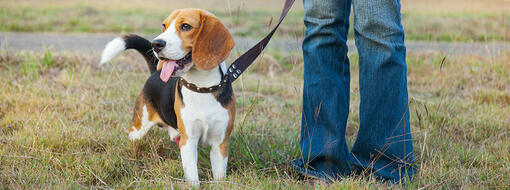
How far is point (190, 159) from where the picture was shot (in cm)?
248

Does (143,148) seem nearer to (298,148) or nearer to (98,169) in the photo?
(98,169)

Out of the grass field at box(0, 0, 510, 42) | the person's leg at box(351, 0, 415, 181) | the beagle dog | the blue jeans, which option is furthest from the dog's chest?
Answer: the grass field at box(0, 0, 510, 42)

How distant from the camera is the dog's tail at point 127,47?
9.07 feet

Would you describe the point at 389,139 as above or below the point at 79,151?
above

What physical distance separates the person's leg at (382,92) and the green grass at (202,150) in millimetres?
122

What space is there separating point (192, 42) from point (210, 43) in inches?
4.0

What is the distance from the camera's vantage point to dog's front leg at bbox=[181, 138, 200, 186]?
2467mm

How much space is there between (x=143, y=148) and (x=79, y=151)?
43 cm

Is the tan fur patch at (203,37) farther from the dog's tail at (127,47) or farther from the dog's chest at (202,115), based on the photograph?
the dog's tail at (127,47)

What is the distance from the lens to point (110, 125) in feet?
11.4

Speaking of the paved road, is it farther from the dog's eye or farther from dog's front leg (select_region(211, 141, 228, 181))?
the dog's eye

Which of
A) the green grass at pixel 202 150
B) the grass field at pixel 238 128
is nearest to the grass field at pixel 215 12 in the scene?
the grass field at pixel 238 128

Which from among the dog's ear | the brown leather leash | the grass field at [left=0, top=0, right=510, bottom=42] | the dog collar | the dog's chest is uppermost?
the dog's ear

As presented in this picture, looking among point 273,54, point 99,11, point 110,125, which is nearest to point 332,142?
point 110,125
